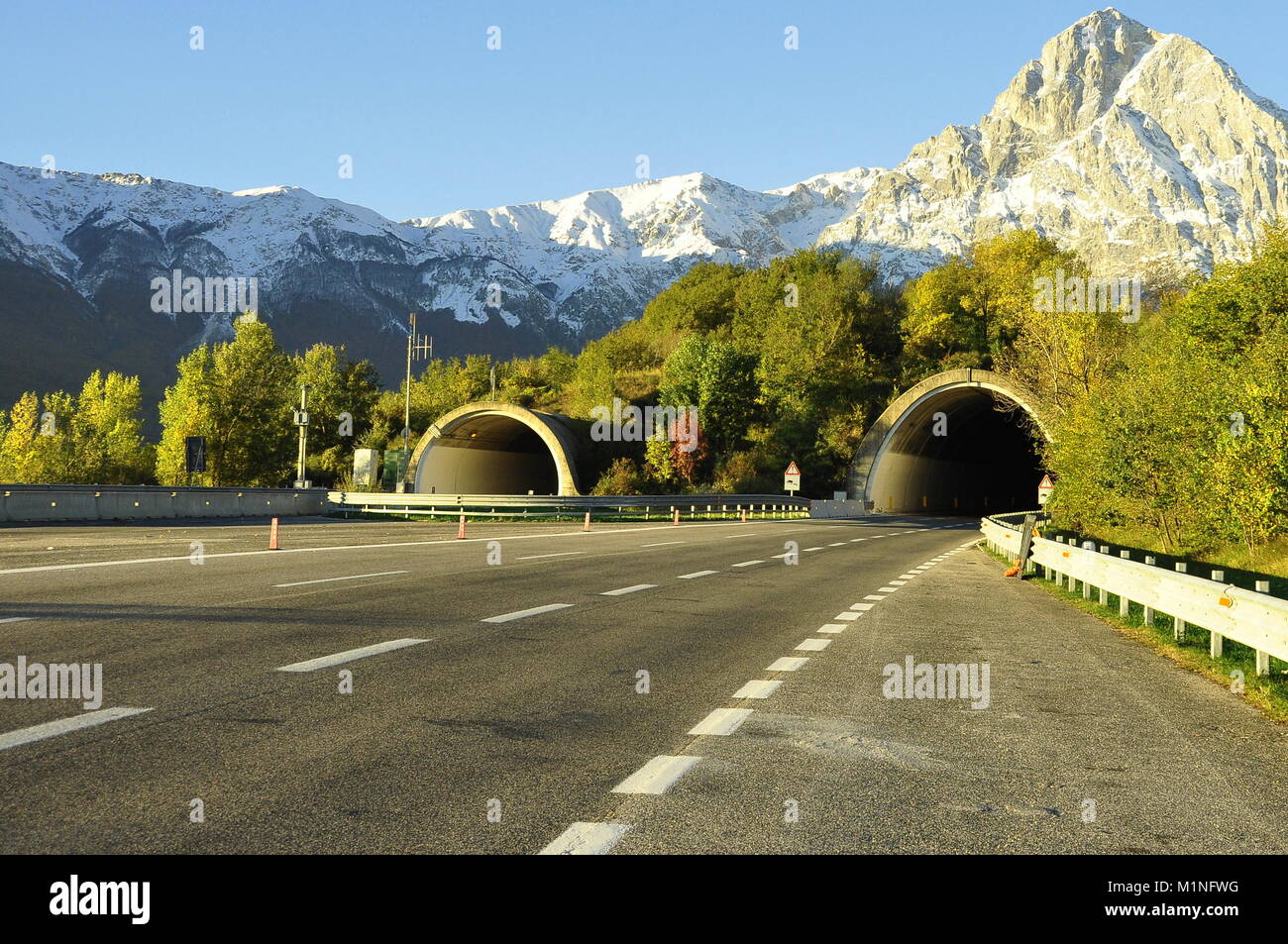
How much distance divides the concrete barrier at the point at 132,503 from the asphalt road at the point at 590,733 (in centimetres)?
1957

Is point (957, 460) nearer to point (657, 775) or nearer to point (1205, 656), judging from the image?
point (1205, 656)

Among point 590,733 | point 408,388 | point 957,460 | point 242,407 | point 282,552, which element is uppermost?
point 408,388

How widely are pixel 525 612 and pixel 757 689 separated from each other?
4.79 m

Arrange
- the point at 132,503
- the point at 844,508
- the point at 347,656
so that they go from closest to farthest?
1. the point at 347,656
2. the point at 132,503
3. the point at 844,508

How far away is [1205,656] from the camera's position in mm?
11492

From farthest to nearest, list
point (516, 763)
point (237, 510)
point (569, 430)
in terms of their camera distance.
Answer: point (569, 430) → point (237, 510) → point (516, 763)

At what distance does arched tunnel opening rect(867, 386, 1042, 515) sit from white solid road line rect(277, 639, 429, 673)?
52.1 meters

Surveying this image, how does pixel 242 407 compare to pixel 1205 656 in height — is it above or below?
above

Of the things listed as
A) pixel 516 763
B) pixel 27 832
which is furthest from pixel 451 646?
pixel 27 832

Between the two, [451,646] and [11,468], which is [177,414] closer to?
[11,468]

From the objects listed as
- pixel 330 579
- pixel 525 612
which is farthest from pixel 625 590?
pixel 330 579

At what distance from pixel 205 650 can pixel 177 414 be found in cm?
10968

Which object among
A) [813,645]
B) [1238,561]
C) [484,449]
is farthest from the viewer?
[484,449]
